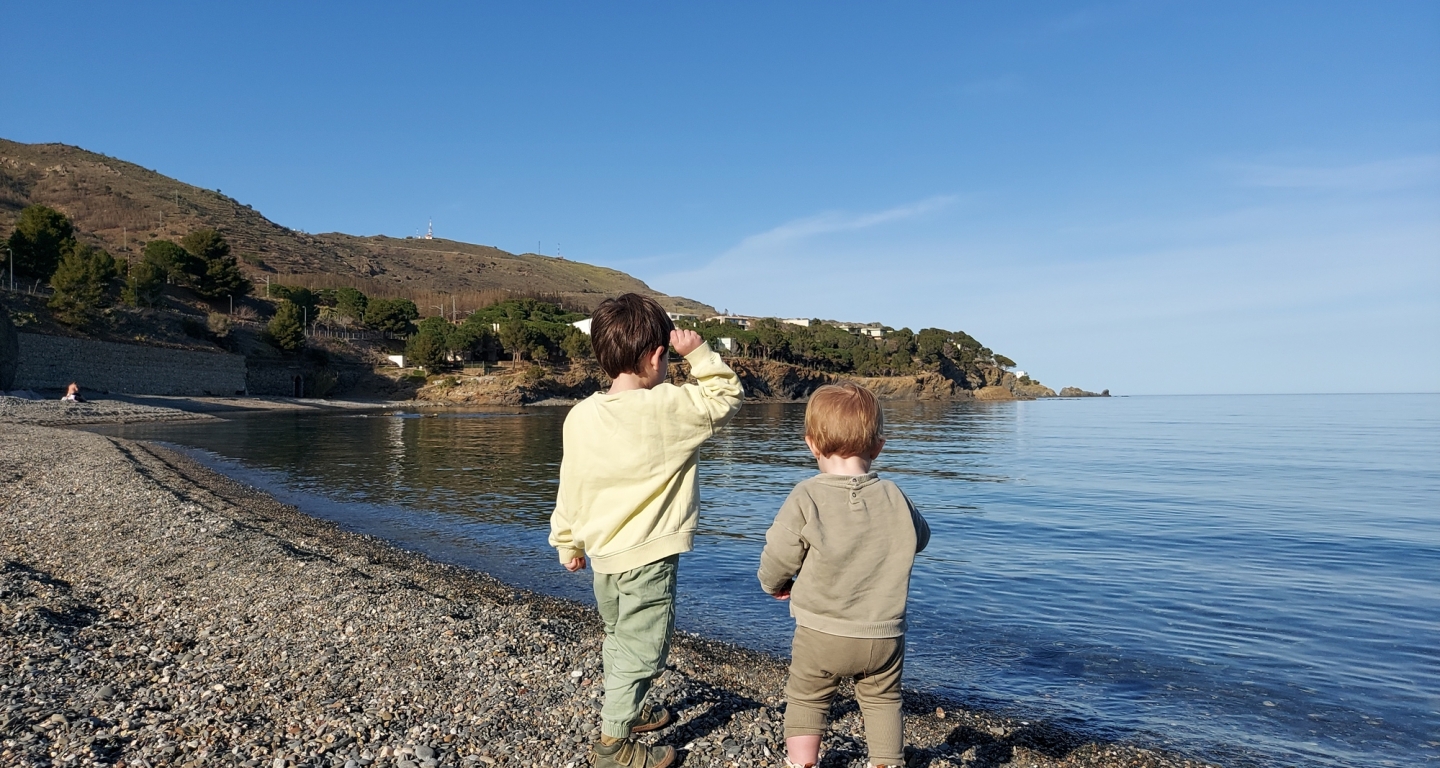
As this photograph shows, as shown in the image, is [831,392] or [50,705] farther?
[50,705]

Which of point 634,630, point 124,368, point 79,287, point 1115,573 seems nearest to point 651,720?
point 634,630

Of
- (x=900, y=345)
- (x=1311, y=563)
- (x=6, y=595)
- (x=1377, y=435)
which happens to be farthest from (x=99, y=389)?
(x=900, y=345)

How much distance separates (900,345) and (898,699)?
11798cm

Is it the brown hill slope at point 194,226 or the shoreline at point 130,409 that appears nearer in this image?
the shoreline at point 130,409

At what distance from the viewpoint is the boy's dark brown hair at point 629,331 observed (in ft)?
10.5

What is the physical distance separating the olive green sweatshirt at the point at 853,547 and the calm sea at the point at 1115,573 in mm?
3267

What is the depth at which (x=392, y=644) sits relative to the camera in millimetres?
5336

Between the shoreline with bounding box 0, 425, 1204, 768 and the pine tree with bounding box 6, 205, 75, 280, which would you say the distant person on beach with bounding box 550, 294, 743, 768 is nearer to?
the shoreline with bounding box 0, 425, 1204, 768

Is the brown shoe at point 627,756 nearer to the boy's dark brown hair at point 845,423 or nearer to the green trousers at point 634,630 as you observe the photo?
the green trousers at point 634,630

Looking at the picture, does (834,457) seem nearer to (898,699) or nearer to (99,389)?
(898,699)

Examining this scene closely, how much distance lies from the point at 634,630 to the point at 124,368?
56.4 m

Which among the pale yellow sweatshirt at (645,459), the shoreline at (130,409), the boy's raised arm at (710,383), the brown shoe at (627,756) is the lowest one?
the shoreline at (130,409)

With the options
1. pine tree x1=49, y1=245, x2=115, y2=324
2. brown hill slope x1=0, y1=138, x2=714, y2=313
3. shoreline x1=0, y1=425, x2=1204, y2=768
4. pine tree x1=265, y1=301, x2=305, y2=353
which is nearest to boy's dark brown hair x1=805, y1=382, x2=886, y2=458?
shoreline x1=0, y1=425, x2=1204, y2=768

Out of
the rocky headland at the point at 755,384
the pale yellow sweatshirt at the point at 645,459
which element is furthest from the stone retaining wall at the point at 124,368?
the pale yellow sweatshirt at the point at 645,459
